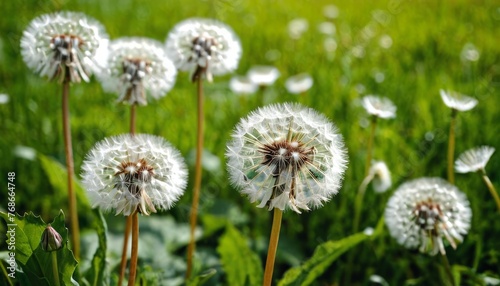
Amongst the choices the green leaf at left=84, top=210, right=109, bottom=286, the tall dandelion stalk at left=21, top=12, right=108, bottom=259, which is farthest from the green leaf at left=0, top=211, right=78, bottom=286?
the tall dandelion stalk at left=21, top=12, right=108, bottom=259

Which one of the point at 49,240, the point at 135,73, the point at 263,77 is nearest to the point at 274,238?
the point at 49,240

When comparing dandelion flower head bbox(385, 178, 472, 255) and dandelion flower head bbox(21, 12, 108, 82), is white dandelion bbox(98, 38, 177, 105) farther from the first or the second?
dandelion flower head bbox(385, 178, 472, 255)

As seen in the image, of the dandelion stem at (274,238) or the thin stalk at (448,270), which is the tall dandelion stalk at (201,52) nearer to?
the dandelion stem at (274,238)

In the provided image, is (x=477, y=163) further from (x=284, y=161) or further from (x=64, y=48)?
(x=64, y=48)

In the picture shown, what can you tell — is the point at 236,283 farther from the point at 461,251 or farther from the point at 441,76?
the point at 441,76

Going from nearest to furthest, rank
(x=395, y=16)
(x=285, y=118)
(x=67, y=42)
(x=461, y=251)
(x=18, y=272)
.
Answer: (x=285, y=118)
(x=18, y=272)
(x=67, y=42)
(x=461, y=251)
(x=395, y=16)

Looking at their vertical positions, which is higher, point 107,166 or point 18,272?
point 107,166

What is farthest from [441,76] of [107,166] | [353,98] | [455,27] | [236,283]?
[107,166]
